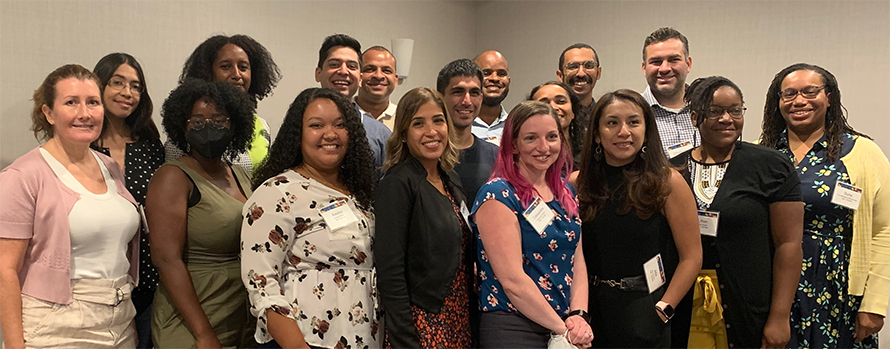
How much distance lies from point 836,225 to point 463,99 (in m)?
1.89

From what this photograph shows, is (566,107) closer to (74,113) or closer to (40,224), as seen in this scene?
(74,113)

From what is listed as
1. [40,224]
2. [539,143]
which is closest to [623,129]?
[539,143]

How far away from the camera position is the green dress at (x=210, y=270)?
2.61 meters

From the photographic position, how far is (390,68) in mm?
4320

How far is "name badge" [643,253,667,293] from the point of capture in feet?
8.71

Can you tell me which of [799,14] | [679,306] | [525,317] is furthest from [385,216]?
[799,14]

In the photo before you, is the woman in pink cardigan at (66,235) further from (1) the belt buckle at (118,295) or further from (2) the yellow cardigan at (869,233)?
(2) the yellow cardigan at (869,233)

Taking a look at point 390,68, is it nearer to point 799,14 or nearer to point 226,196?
point 226,196

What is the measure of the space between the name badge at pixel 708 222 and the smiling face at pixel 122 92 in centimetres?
265

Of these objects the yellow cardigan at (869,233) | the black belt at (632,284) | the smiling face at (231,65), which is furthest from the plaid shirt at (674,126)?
the smiling face at (231,65)

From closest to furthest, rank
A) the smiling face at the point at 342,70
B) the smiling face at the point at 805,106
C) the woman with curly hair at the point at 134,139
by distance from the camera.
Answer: the woman with curly hair at the point at 134,139, the smiling face at the point at 805,106, the smiling face at the point at 342,70

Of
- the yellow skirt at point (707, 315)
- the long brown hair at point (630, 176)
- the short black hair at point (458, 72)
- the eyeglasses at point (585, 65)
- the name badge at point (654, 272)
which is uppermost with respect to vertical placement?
the eyeglasses at point (585, 65)

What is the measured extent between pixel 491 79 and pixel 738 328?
2.03m

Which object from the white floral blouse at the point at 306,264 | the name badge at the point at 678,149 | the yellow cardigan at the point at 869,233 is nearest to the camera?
the white floral blouse at the point at 306,264
